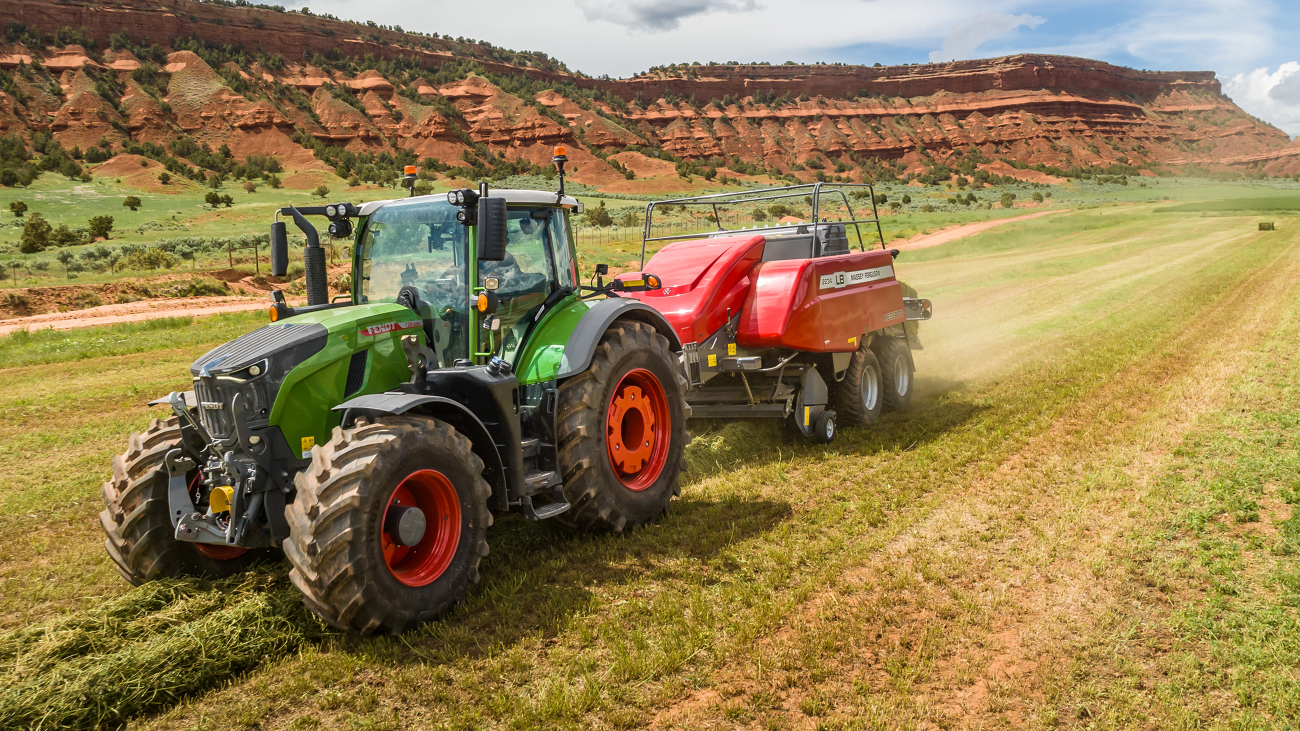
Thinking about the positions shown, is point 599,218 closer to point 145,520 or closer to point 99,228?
point 99,228

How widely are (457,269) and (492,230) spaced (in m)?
0.69

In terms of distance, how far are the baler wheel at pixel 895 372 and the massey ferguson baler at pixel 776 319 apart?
0.95ft

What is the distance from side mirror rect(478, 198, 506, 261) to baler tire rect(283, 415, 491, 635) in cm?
103

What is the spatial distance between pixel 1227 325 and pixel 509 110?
86.1 m

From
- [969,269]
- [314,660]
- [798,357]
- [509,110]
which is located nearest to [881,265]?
[798,357]

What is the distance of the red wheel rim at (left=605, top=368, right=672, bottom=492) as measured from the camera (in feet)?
20.2

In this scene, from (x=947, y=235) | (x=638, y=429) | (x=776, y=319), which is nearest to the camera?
(x=638, y=429)

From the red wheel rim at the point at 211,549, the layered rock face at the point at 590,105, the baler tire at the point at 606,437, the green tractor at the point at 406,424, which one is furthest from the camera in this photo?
the layered rock face at the point at 590,105

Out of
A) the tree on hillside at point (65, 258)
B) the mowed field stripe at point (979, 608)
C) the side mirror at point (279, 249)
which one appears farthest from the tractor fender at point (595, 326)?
the tree on hillside at point (65, 258)

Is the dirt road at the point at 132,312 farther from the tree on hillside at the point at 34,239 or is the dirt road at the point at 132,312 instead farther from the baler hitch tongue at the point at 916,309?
the baler hitch tongue at the point at 916,309

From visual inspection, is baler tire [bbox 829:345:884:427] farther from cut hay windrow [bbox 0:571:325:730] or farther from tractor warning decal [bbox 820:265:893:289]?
cut hay windrow [bbox 0:571:325:730]

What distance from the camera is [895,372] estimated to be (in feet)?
34.2

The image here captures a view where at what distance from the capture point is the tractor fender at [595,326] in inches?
222

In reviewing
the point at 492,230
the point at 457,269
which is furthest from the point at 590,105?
the point at 492,230
